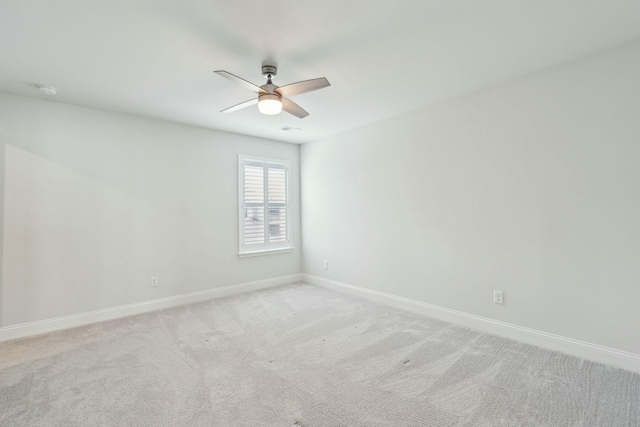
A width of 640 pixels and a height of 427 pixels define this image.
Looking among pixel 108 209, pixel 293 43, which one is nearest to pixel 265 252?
pixel 108 209

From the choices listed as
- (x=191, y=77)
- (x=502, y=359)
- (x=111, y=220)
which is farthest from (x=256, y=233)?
(x=502, y=359)

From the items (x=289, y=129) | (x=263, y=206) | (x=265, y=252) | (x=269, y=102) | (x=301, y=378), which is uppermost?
(x=289, y=129)

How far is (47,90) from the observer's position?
2896mm

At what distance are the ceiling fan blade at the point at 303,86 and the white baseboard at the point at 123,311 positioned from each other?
10.2 feet

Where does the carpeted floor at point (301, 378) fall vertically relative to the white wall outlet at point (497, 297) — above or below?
below

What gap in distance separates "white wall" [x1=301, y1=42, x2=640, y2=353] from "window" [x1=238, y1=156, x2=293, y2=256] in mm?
1516

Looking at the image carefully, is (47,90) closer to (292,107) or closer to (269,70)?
(269,70)

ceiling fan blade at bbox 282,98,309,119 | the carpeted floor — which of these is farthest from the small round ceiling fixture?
the carpeted floor

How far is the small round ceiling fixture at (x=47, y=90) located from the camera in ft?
9.35

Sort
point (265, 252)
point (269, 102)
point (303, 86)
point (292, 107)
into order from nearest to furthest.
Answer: point (303, 86)
point (269, 102)
point (292, 107)
point (265, 252)

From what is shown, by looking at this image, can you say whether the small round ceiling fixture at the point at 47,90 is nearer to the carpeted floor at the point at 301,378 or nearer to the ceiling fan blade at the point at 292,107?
the ceiling fan blade at the point at 292,107

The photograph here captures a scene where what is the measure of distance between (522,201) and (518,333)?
1.27 m

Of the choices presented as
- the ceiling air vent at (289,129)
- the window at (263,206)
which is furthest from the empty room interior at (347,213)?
the window at (263,206)

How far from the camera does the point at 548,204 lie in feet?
8.75
